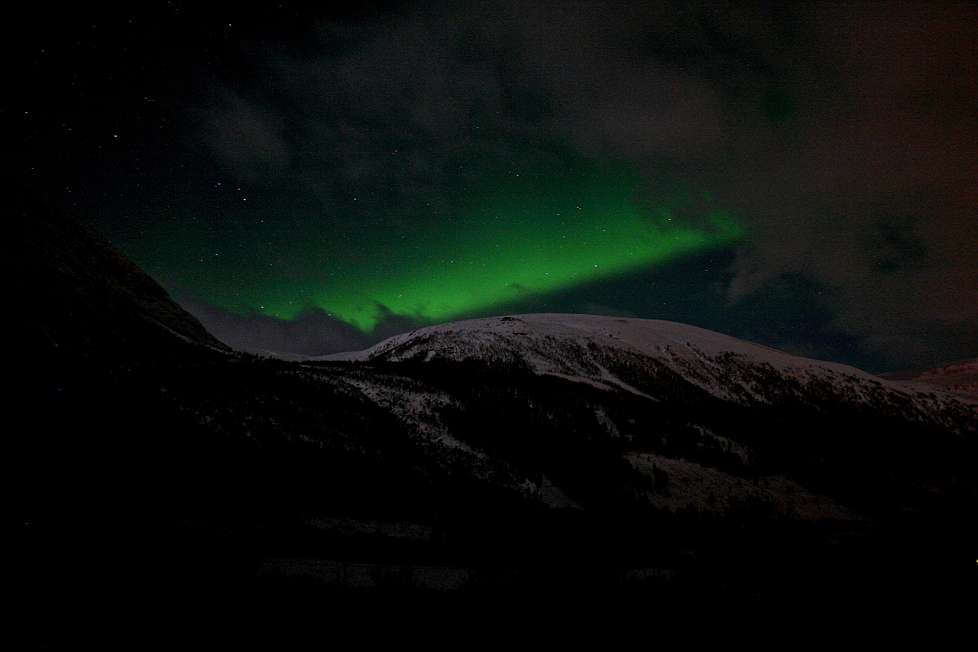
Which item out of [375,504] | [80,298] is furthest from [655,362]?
[80,298]

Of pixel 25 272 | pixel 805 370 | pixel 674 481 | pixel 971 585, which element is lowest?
pixel 674 481

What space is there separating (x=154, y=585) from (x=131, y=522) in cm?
250

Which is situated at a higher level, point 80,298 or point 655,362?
point 655,362

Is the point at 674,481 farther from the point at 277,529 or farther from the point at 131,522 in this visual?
the point at 131,522

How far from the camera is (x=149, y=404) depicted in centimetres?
1783

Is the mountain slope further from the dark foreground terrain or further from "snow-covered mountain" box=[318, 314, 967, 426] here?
"snow-covered mountain" box=[318, 314, 967, 426]

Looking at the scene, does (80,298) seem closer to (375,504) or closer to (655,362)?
(375,504)

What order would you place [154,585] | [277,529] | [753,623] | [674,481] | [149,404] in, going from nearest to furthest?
[154,585], [753,623], [277,529], [149,404], [674,481]

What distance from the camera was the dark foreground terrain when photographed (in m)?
5.55

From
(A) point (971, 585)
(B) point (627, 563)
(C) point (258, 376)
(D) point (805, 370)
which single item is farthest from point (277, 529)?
(D) point (805, 370)

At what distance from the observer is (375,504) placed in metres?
13.9

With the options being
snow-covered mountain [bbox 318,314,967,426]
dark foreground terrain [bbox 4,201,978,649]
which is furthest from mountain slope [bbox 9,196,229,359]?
snow-covered mountain [bbox 318,314,967,426]

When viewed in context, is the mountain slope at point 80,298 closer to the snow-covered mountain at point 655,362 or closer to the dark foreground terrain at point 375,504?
the dark foreground terrain at point 375,504

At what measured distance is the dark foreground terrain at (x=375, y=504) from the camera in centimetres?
555
